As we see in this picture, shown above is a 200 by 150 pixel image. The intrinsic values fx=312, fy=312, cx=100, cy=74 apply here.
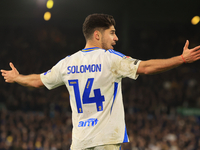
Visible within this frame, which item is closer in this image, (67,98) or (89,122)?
(89,122)

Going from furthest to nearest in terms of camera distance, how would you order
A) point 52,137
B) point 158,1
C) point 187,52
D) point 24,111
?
point 158,1
point 24,111
point 52,137
point 187,52

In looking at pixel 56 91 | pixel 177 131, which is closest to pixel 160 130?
pixel 177 131

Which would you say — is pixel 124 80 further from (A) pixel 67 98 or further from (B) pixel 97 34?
(B) pixel 97 34

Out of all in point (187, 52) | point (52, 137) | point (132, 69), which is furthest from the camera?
point (52, 137)

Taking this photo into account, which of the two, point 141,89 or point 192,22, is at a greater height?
→ point 192,22

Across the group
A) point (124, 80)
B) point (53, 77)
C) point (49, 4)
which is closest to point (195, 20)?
point (124, 80)

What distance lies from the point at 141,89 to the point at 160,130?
387 centimetres

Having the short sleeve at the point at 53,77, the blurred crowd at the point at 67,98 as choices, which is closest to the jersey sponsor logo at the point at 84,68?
the short sleeve at the point at 53,77

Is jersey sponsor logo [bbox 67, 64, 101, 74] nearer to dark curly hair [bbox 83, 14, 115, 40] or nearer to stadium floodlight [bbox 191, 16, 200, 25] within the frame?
dark curly hair [bbox 83, 14, 115, 40]

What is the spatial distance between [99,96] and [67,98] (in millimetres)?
12656

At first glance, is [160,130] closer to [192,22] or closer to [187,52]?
[192,22]

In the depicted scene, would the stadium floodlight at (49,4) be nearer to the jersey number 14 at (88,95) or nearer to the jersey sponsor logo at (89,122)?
the jersey number 14 at (88,95)

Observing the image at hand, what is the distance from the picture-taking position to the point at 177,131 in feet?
38.9

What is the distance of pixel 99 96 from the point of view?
2699mm
